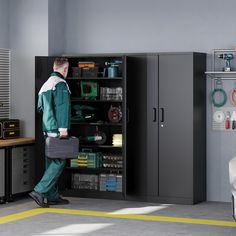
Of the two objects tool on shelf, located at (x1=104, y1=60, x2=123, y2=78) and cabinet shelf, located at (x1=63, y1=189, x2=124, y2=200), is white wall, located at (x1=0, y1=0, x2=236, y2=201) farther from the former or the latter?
cabinet shelf, located at (x1=63, y1=189, x2=124, y2=200)

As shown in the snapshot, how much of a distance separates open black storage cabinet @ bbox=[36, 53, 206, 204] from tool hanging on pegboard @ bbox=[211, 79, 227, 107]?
13cm

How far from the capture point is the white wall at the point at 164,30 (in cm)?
892

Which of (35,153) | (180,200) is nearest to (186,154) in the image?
(180,200)

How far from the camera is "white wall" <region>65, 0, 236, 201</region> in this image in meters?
8.92

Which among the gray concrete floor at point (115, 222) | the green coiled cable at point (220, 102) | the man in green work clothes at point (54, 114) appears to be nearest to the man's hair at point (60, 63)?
the man in green work clothes at point (54, 114)

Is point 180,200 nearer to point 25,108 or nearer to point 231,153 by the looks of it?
point 231,153

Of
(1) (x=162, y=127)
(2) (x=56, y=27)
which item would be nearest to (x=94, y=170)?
(1) (x=162, y=127)

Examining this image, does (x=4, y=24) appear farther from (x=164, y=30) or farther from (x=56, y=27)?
(x=164, y=30)

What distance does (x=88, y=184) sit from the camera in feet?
30.6

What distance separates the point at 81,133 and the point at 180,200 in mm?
1700

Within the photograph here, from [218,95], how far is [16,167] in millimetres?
2671

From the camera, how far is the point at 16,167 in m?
9.05

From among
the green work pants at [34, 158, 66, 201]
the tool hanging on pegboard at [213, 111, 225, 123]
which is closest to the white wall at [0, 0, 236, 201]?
the tool hanging on pegboard at [213, 111, 225, 123]

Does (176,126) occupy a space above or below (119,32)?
below
